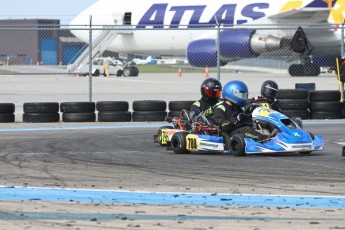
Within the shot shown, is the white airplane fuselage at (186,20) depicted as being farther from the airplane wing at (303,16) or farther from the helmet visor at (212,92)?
the helmet visor at (212,92)

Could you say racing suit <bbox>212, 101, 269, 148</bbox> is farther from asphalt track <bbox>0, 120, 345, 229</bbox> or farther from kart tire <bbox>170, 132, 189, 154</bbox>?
kart tire <bbox>170, 132, 189, 154</bbox>

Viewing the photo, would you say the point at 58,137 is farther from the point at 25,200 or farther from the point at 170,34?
the point at 170,34

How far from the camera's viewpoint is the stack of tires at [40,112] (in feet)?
68.8

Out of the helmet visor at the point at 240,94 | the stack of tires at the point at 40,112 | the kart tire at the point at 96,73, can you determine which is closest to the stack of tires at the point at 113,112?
the stack of tires at the point at 40,112

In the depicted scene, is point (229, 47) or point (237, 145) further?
point (229, 47)

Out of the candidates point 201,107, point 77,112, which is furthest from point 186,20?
point 201,107

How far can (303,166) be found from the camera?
12.0m

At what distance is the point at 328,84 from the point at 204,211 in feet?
94.4

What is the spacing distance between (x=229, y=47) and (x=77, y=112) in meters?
17.9

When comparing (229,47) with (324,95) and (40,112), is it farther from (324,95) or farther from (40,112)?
(40,112)

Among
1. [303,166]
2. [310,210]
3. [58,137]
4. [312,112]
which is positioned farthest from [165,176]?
[312,112]

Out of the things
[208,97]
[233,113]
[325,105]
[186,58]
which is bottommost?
[325,105]

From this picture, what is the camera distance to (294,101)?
21.5 m

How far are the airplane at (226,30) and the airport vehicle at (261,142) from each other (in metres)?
23.4
